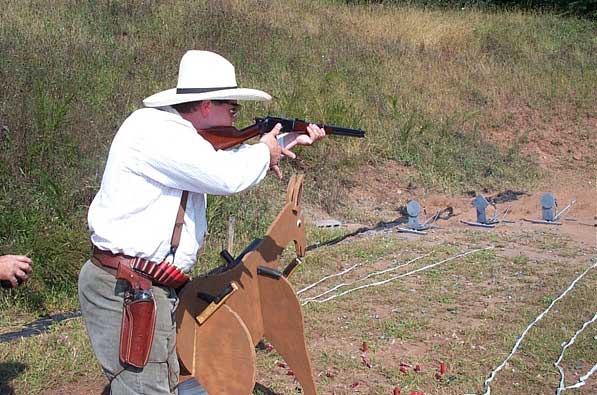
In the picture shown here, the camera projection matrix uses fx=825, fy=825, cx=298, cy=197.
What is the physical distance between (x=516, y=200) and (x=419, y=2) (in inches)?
441

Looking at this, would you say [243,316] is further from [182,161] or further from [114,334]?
[182,161]

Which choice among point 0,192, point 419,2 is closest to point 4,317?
point 0,192

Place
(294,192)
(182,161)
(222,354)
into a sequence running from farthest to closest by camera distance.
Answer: (294,192)
(222,354)
(182,161)

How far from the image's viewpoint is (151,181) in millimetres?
3248

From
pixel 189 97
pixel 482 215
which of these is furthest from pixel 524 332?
pixel 482 215

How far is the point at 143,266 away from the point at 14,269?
1.86 ft

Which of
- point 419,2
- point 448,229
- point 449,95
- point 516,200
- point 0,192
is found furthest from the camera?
point 419,2

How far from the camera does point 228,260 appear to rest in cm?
423

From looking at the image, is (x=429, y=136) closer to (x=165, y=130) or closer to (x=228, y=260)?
(x=228, y=260)

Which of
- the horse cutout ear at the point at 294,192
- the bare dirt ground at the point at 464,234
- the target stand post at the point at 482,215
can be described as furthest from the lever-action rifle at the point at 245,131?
the target stand post at the point at 482,215

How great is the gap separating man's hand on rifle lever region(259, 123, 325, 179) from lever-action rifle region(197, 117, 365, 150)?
0.03 m

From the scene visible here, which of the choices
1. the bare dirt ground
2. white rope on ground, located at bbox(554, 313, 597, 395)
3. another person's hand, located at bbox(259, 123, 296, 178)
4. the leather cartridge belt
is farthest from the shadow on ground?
white rope on ground, located at bbox(554, 313, 597, 395)

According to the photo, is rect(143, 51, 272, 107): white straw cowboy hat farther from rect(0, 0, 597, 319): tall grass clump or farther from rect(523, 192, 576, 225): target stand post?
rect(523, 192, 576, 225): target stand post

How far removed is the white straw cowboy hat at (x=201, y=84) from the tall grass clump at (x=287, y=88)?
3.79 meters
